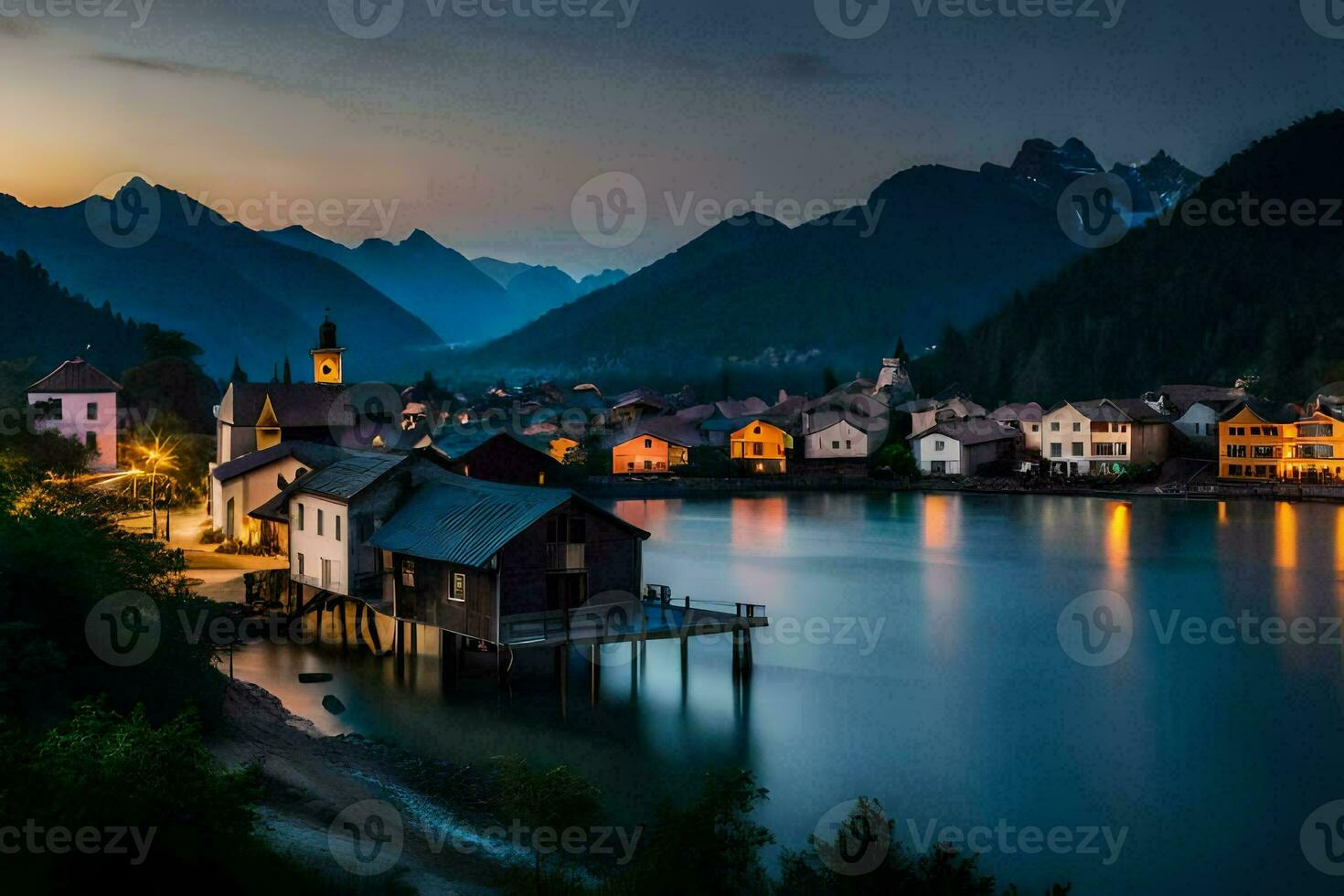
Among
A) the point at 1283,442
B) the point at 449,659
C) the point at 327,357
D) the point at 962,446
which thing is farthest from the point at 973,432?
the point at 449,659

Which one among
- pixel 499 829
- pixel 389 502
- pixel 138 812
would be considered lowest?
pixel 499 829

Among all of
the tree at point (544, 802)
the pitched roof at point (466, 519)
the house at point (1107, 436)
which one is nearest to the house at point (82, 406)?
the pitched roof at point (466, 519)

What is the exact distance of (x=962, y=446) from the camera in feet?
284

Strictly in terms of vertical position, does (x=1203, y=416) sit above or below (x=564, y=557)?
above

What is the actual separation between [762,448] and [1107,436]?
24592 mm

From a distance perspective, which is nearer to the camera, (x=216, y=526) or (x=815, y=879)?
(x=815, y=879)

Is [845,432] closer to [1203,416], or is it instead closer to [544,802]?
[1203,416]

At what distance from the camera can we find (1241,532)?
5838cm

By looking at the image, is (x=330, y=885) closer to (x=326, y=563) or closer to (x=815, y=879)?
(x=815, y=879)

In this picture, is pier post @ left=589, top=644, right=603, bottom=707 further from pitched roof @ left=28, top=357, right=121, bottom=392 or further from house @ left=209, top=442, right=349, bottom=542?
pitched roof @ left=28, top=357, right=121, bottom=392

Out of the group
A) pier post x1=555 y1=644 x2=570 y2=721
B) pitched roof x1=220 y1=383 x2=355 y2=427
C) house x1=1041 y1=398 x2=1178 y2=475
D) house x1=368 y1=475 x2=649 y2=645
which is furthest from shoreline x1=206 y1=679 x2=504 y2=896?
house x1=1041 y1=398 x2=1178 y2=475

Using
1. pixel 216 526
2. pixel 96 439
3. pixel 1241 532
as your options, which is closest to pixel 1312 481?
pixel 1241 532

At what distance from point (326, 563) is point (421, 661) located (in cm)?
356

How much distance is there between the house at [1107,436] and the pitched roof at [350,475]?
6332 centimetres
